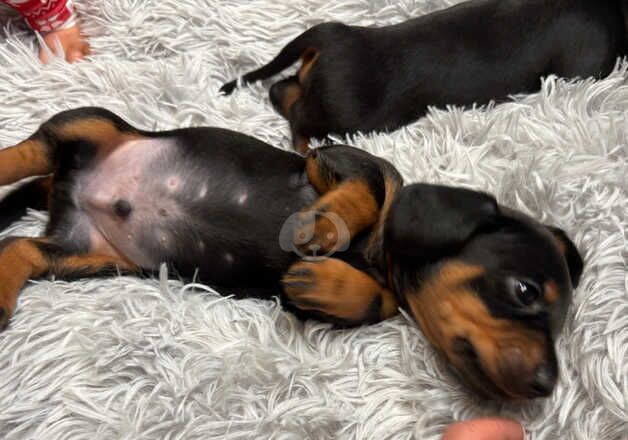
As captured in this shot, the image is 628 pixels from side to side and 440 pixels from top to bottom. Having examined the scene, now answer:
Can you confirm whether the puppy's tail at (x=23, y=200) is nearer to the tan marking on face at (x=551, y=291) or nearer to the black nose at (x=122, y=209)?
the black nose at (x=122, y=209)

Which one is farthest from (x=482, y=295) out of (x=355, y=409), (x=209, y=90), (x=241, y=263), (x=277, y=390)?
(x=209, y=90)

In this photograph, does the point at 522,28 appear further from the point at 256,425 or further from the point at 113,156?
the point at 256,425

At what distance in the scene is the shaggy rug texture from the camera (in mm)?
1274

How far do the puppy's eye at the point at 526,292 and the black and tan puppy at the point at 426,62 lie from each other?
79 centimetres

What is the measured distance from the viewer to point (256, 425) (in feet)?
4.15

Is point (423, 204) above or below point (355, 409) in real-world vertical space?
above

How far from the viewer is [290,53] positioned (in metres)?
2.02

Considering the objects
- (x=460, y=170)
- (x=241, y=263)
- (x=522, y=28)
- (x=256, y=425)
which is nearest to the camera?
(x=256, y=425)

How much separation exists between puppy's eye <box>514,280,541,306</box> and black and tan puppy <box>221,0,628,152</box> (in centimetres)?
79

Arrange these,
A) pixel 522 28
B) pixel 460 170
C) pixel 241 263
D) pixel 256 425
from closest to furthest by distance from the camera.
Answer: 1. pixel 256 425
2. pixel 241 263
3. pixel 460 170
4. pixel 522 28

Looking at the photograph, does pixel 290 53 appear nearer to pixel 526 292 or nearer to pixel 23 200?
pixel 23 200

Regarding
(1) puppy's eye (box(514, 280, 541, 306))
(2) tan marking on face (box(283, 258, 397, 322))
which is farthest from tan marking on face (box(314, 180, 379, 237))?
(1) puppy's eye (box(514, 280, 541, 306))

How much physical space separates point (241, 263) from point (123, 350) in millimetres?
360

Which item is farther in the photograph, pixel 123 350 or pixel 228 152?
pixel 228 152
